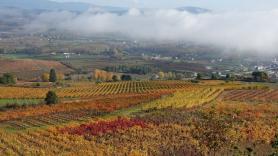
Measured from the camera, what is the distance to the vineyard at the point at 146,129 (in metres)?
28.4

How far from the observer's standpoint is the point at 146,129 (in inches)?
1452

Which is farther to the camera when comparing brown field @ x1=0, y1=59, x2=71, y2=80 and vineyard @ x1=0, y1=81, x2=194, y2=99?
brown field @ x1=0, y1=59, x2=71, y2=80

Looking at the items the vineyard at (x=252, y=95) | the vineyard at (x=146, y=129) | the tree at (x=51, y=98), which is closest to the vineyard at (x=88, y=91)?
the tree at (x=51, y=98)

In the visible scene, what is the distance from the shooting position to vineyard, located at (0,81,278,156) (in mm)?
28438

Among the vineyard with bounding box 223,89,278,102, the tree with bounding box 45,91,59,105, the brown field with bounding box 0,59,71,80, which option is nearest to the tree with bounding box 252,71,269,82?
the vineyard with bounding box 223,89,278,102

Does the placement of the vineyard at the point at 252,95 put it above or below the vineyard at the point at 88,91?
above

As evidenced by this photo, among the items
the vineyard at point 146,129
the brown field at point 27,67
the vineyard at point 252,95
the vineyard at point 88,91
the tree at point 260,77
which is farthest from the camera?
the brown field at point 27,67

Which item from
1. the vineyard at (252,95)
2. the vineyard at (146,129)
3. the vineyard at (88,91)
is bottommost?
the vineyard at (88,91)

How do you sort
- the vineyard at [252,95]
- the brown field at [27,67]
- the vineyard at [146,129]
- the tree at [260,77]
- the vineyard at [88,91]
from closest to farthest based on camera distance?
the vineyard at [146,129], the vineyard at [252,95], the vineyard at [88,91], the tree at [260,77], the brown field at [27,67]

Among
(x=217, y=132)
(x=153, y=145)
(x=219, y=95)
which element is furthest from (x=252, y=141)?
(x=219, y=95)

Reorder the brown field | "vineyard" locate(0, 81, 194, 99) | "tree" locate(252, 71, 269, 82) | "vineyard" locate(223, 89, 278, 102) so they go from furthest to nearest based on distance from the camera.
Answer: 1. the brown field
2. "tree" locate(252, 71, 269, 82)
3. "vineyard" locate(0, 81, 194, 99)
4. "vineyard" locate(223, 89, 278, 102)

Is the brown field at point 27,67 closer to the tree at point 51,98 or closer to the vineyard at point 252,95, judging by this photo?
the tree at point 51,98

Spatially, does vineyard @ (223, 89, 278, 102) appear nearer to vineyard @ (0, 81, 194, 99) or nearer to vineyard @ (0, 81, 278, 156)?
vineyard @ (0, 81, 278, 156)

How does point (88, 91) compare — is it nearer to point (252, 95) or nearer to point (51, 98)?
point (51, 98)
